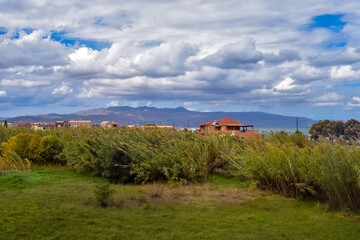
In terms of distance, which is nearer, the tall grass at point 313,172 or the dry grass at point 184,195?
the tall grass at point 313,172

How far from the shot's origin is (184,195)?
9930 millimetres

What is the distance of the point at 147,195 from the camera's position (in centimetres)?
966

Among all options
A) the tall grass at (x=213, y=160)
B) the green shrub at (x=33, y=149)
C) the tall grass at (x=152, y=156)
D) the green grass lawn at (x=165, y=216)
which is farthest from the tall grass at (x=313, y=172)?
the green shrub at (x=33, y=149)

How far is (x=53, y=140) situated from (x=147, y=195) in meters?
10.1

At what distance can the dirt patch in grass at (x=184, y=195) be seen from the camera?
8.98 m

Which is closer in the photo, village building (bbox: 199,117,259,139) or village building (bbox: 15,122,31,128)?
village building (bbox: 199,117,259,139)

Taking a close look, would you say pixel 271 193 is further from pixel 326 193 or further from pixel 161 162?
pixel 161 162

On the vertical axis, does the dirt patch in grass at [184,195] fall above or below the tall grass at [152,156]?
below

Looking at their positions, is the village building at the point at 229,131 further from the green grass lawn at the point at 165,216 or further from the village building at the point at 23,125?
the village building at the point at 23,125

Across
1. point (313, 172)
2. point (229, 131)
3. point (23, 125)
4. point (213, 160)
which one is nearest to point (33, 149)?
point (213, 160)

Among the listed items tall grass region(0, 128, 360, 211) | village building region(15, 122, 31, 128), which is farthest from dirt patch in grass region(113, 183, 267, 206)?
village building region(15, 122, 31, 128)

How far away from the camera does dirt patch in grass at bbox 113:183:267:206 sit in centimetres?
898

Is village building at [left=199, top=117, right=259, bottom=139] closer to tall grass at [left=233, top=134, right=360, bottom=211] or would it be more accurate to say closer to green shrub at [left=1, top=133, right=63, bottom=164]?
tall grass at [left=233, top=134, right=360, bottom=211]

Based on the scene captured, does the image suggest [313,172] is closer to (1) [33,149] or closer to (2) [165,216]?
(2) [165,216]
